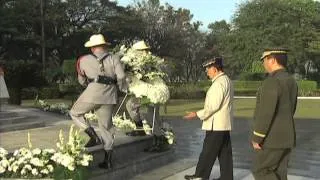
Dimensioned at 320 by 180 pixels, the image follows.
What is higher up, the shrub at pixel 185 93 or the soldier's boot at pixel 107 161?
the soldier's boot at pixel 107 161

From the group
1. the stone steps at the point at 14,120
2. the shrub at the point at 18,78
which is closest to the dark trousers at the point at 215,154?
the stone steps at the point at 14,120

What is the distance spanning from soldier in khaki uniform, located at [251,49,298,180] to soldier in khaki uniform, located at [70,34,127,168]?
2.56 m

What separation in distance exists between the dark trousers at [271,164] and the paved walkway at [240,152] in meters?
2.79

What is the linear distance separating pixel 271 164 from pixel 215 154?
1.85 metres

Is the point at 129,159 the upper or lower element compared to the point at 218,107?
lower

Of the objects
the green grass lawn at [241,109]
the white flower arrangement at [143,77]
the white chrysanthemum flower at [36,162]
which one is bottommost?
the green grass lawn at [241,109]

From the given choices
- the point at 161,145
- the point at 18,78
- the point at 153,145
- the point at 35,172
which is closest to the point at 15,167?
the point at 35,172

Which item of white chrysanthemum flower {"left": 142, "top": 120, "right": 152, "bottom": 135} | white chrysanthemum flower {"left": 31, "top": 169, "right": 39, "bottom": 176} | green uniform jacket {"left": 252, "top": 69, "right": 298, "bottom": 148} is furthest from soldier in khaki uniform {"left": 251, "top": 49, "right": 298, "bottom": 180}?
white chrysanthemum flower {"left": 142, "top": 120, "right": 152, "bottom": 135}

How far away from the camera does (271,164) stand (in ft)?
21.1

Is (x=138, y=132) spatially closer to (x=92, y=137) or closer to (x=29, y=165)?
(x=92, y=137)

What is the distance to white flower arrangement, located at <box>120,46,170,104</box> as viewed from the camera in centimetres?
998

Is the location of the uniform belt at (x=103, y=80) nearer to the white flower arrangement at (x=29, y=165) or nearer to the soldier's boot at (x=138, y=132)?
the white flower arrangement at (x=29, y=165)


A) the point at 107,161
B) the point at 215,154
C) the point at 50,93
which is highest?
the point at 215,154

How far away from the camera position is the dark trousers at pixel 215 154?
26.8 feet
